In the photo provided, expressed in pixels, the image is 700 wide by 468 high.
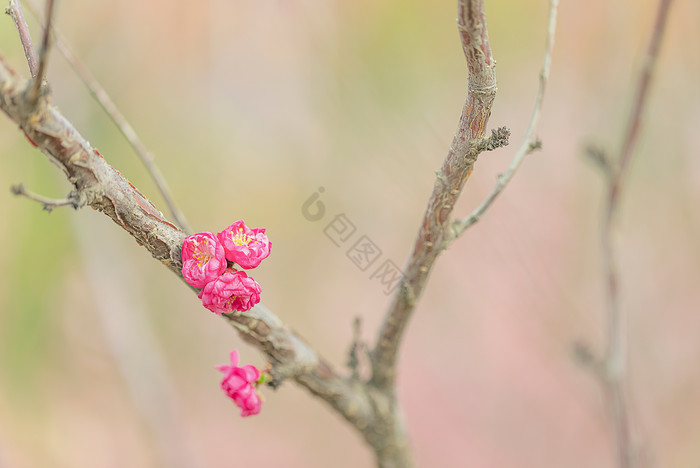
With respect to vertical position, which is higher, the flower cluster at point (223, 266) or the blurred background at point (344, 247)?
the blurred background at point (344, 247)

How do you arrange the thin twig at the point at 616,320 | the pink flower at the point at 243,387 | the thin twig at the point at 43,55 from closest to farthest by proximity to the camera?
1. the thin twig at the point at 43,55
2. the pink flower at the point at 243,387
3. the thin twig at the point at 616,320

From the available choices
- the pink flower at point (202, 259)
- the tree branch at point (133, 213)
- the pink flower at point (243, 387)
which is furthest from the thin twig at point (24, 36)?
the pink flower at point (243, 387)

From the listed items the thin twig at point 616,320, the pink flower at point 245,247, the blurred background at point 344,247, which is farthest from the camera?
the blurred background at point 344,247

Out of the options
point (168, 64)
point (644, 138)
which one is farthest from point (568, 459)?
point (168, 64)

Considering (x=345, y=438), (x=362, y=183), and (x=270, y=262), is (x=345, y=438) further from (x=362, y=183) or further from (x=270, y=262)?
(x=362, y=183)

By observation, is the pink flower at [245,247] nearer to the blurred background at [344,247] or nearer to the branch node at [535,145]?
the branch node at [535,145]

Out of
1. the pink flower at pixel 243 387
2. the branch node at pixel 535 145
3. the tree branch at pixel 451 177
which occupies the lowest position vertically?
the pink flower at pixel 243 387

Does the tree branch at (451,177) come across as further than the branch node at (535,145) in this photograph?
No

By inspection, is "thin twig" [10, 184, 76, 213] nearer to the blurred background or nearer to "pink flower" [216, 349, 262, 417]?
"pink flower" [216, 349, 262, 417]
